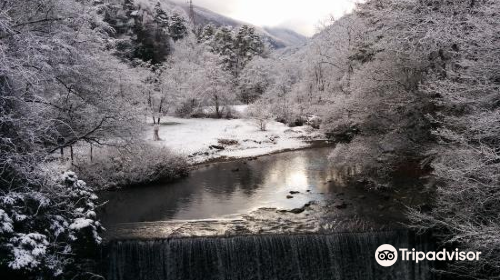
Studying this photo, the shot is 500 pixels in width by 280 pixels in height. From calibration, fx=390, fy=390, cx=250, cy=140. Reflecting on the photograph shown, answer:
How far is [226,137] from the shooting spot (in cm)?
3064

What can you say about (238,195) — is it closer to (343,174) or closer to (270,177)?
(270,177)

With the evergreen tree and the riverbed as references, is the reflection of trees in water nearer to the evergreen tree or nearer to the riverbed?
the riverbed

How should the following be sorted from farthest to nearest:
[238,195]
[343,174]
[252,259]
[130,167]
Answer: [130,167]
[343,174]
[238,195]
[252,259]

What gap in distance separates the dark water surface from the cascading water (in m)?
2.11

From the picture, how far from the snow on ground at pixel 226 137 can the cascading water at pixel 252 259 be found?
12.5 metres

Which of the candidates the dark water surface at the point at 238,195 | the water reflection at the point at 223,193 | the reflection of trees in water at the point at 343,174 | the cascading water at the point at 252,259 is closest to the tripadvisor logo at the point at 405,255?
the cascading water at the point at 252,259

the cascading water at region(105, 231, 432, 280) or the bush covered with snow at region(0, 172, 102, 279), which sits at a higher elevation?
the bush covered with snow at region(0, 172, 102, 279)

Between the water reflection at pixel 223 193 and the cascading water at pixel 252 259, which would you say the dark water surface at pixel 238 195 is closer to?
the water reflection at pixel 223 193

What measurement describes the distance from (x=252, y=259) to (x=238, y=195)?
5.62 m

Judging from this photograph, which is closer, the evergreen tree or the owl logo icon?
the owl logo icon

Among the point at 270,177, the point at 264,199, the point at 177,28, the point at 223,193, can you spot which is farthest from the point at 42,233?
the point at 177,28

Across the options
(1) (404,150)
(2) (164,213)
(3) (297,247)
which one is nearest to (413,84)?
(1) (404,150)

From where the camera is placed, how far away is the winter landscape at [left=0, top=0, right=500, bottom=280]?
8719 mm

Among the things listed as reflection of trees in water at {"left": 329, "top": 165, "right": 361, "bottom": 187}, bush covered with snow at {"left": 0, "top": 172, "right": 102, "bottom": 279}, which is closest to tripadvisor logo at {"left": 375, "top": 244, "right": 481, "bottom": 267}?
reflection of trees in water at {"left": 329, "top": 165, "right": 361, "bottom": 187}
